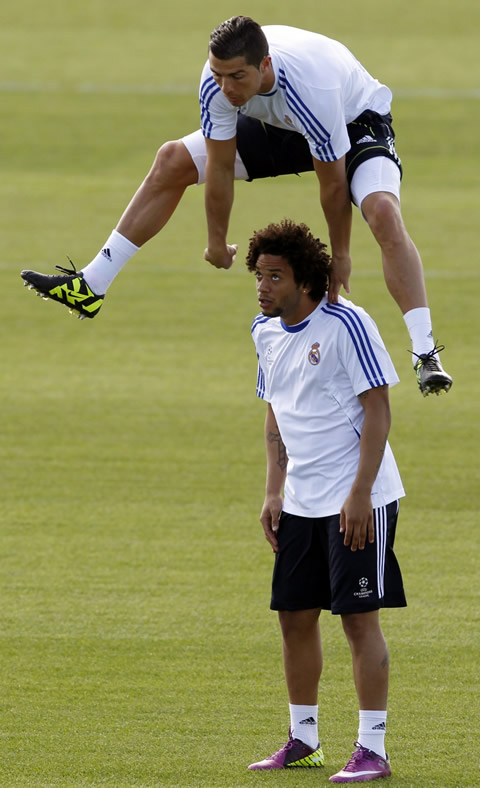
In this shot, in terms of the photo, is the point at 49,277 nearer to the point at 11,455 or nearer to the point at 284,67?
the point at 284,67

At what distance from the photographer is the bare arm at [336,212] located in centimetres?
549

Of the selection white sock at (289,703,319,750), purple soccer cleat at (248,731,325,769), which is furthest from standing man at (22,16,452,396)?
purple soccer cleat at (248,731,325,769)

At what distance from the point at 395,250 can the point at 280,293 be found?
0.54 meters

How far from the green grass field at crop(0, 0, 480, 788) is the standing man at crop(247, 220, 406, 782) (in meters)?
0.40

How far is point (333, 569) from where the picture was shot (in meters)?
5.28

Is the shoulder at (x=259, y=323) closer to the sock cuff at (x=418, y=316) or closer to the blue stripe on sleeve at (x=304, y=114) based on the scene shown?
the sock cuff at (x=418, y=316)

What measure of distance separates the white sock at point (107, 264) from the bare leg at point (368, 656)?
1840 mm

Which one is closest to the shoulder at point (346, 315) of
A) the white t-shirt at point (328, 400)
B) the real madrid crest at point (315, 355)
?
the white t-shirt at point (328, 400)

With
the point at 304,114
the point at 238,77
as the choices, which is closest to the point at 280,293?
the point at 304,114

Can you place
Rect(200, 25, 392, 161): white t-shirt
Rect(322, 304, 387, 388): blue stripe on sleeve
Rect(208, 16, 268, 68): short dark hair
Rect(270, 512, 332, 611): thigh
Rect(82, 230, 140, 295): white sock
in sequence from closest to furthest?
Rect(208, 16, 268, 68): short dark hair → Rect(322, 304, 387, 388): blue stripe on sleeve → Rect(200, 25, 392, 161): white t-shirt → Rect(270, 512, 332, 611): thigh → Rect(82, 230, 140, 295): white sock

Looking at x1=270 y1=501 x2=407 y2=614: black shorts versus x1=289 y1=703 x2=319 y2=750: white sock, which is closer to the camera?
x1=270 y1=501 x2=407 y2=614: black shorts

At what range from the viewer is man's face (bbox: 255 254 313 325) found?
5.35m

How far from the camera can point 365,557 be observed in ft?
17.2

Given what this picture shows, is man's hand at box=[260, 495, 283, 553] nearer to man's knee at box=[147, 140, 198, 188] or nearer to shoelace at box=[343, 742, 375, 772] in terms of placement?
shoelace at box=[343, 742, 375, 772]
